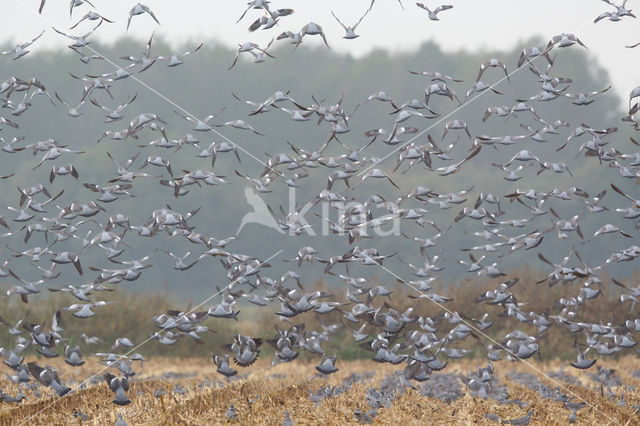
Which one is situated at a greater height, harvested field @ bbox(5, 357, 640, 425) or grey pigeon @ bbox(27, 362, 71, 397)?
grey pigeon @ bbox(27, 362, 71, 397)

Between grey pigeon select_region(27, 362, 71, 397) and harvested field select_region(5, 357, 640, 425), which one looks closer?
harvested field select_region(5, 357, 640, 425)

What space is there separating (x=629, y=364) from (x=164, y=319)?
11.9 meters

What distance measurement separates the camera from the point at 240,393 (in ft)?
35.1

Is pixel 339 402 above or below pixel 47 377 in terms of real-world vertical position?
below

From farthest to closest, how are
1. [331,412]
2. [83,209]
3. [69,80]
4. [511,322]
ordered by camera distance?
[69,80], [511,322], [83,209], [331,412]

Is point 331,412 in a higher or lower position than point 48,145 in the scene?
lower

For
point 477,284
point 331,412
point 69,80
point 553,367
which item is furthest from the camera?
point 69,80

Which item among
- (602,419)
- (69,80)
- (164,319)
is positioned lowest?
(69,80)

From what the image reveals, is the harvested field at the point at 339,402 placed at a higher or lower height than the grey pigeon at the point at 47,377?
lower

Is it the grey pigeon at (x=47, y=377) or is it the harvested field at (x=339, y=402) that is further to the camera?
the grey pigeon at (x=47, y=377)

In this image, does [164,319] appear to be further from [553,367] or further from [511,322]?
[511,322]

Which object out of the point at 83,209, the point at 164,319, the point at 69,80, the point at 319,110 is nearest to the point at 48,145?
the point at 83,209

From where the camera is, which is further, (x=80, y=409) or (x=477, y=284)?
(x=477, y=284)

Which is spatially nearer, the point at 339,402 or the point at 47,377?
the point at 47,377
